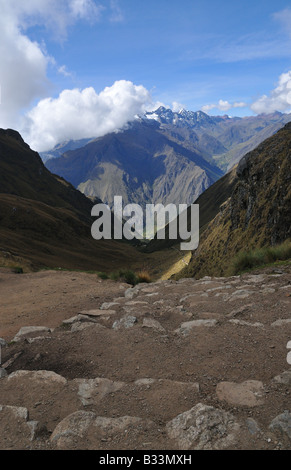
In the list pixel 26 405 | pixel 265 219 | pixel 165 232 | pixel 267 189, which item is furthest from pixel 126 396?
pixel 165 232

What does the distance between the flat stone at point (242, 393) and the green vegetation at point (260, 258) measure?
8.44 m

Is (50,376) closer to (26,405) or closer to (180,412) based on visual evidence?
(26,405)

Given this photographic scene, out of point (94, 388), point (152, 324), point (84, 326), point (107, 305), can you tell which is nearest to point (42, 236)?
point (107, 305)

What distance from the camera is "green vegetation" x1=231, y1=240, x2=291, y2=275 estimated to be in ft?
38.9

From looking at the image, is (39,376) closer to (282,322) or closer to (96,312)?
(96,312)

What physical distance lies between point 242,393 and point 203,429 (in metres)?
0.87

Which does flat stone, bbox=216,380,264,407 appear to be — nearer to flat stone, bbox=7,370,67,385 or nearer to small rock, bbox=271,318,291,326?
small rock, bbox=271,318,291,326

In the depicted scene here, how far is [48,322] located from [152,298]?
3014 millimetres

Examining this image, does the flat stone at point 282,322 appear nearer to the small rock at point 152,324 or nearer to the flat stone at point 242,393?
the flat stone at point 242,393

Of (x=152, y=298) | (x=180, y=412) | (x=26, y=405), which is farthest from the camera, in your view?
(x=152, y=298)

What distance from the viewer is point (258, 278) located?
365 inches

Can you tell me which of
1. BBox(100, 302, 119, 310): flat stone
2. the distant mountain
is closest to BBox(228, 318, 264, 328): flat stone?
BBox(100, 302, 119, 310): flat stone

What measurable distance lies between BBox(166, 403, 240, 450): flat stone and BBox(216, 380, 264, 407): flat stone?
0.35 m

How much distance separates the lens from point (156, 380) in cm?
420
